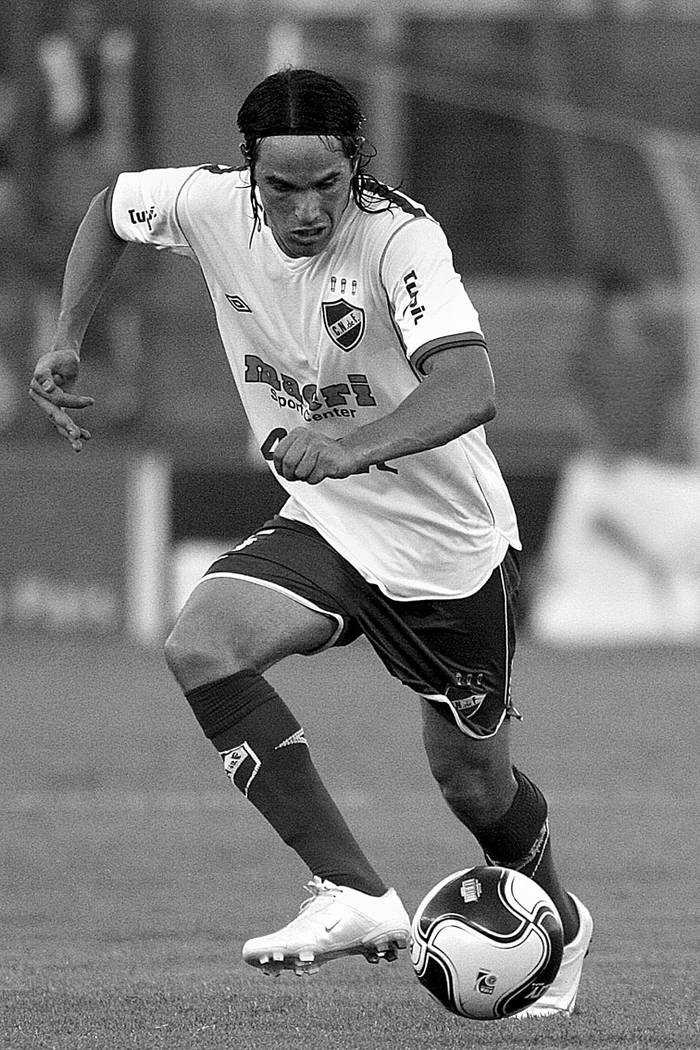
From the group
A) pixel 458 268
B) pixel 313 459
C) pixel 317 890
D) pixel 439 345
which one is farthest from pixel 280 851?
pixel 458 268

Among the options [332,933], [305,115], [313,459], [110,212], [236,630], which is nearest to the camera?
[313,459]

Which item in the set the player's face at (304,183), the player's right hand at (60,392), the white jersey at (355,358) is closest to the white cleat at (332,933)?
the white jersey at (355,358)

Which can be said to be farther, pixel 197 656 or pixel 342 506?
pixel 342 506

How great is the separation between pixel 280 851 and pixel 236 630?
320 centimetres

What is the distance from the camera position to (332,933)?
4.58 metres

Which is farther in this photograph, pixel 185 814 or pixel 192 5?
pixel 192 5

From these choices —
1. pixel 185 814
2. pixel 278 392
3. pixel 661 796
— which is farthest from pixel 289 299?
pixel 661 796

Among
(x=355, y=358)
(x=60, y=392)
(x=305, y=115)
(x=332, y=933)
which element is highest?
(x=305, y=115)

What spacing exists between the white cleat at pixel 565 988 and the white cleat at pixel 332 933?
560mm

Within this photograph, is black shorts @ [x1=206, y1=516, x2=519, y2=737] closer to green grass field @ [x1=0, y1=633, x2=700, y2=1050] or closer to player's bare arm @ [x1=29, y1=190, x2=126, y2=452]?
player's bare arm @ [x1=29, y1=190, x2=126, y2=452]

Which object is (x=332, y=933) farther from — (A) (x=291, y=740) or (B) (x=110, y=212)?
(B) (x=110, y=212)

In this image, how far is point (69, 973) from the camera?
5.46 m

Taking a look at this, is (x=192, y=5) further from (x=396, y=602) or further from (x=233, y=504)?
(x=396, y=602)

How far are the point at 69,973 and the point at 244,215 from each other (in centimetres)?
202
